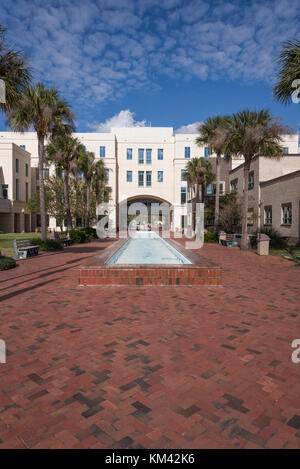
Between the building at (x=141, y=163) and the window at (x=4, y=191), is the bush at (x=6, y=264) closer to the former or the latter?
the window at (x=4, y=191)

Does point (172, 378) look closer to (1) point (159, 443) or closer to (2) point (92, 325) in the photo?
(1) point (159, 443)

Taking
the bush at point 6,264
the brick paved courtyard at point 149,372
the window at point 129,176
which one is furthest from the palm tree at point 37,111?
the window at point 129,176

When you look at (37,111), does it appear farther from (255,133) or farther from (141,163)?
(141,163)

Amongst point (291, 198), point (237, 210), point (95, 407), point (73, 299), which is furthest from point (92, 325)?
point (237, 210)

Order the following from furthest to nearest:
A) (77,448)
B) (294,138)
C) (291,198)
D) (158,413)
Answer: (294,138), (291,198), (158,413), (77,448)

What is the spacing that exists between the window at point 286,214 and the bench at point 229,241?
13.5 feet

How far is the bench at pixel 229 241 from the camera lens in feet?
70.2

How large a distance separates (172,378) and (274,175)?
25.4 m

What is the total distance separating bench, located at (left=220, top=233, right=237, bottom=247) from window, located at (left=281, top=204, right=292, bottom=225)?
411 cm

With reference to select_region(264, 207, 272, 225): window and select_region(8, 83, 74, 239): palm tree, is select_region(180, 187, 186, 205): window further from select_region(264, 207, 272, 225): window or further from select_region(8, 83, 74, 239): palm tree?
select_region(8, 83, 74, 239): palm tree

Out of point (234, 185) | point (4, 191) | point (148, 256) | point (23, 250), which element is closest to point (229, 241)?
point (148, 256)

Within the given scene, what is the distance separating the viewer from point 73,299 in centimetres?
682

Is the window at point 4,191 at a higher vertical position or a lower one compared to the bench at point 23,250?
higher

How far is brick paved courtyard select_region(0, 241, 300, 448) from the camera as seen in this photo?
257 cm
